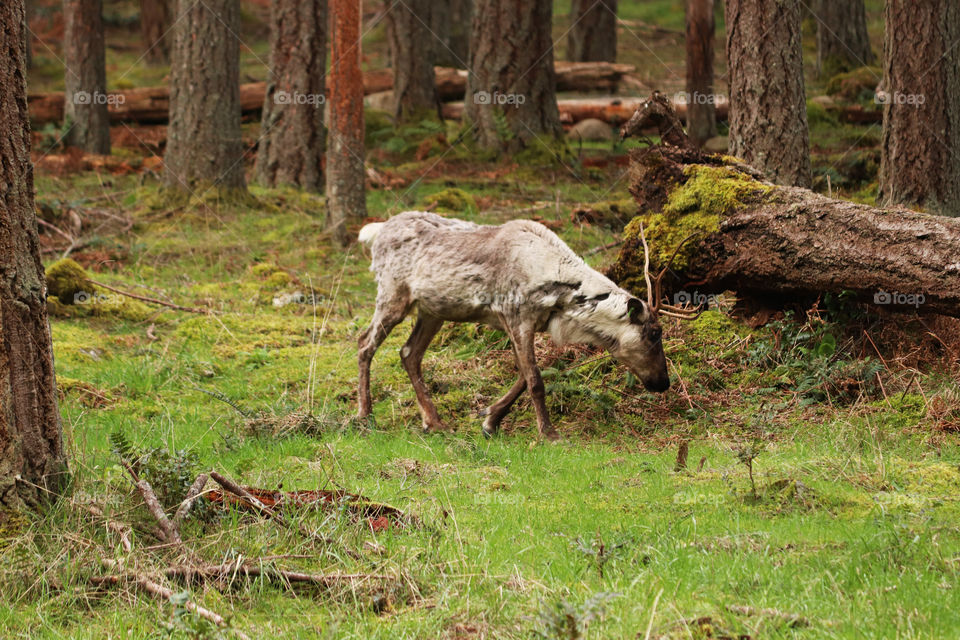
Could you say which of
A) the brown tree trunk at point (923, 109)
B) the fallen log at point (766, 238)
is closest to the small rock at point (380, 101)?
the brown tree trunk at point (923, 109)

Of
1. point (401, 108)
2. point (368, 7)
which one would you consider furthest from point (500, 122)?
point (368, 7)

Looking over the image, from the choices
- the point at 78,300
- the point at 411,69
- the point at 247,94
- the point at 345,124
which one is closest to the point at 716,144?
the point at 411,69

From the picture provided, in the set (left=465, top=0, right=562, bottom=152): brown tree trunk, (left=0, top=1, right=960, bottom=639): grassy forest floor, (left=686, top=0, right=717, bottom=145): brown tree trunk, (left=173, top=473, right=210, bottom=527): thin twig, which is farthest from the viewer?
(left=465, top=0, right=562, bottom=152): brown tree trunk

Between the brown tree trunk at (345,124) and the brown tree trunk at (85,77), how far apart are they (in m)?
8.83

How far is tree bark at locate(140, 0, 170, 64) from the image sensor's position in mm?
33000

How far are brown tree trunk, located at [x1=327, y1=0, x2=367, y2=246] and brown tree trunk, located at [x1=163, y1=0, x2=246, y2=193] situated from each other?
2815mm

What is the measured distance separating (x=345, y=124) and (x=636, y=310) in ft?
26.5

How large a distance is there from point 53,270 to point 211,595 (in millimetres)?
8759

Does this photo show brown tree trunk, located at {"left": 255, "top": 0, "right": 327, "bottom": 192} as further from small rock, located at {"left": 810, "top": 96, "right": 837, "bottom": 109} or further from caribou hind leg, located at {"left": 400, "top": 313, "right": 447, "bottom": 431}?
small rock, located at {"left": 810, "top": 96, "right": 837, "bottom": 109}

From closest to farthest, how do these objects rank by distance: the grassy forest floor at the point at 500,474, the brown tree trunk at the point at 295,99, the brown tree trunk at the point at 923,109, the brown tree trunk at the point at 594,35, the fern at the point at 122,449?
the grassy forest floor at the point at 500,474, the fern at the point at 122,449, the brown tree trunk at the point at 923,109, the brown tree trunk at the point at 295,99, the brown tree trunk at the point at 594,35

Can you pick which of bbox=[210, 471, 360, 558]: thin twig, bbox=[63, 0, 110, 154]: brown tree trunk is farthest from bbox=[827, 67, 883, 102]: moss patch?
bbox=[210, 471, 360, 558]: thin twig

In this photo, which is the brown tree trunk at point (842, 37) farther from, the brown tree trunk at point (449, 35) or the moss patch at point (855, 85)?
the brown tree trunk at point (449, 35)

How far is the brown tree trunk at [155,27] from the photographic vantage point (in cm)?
3300

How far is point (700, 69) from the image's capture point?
20.0 meters
